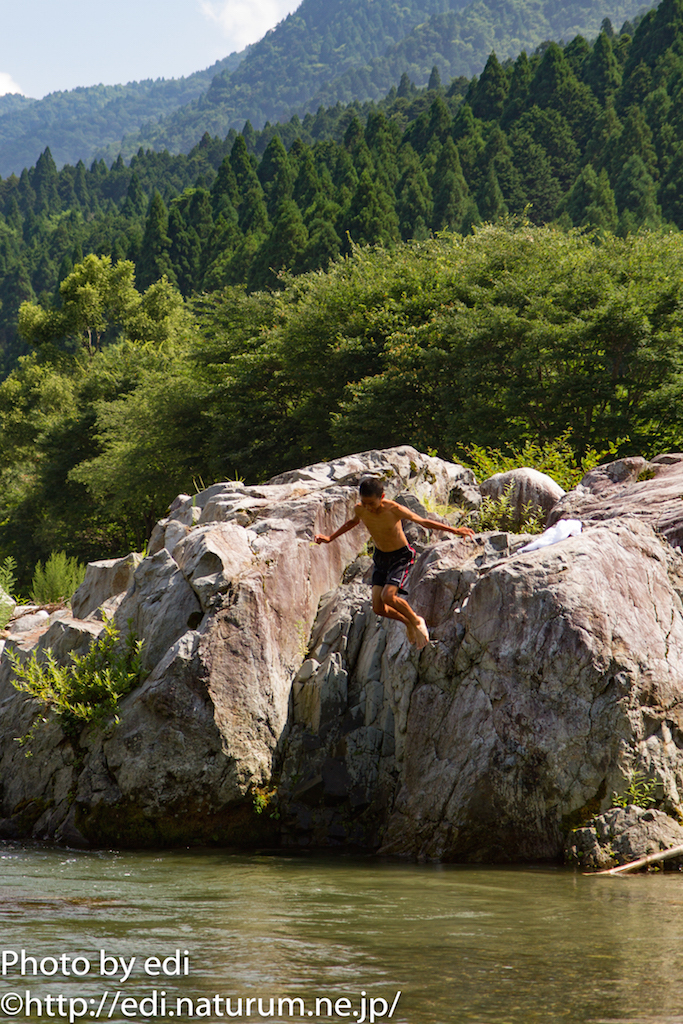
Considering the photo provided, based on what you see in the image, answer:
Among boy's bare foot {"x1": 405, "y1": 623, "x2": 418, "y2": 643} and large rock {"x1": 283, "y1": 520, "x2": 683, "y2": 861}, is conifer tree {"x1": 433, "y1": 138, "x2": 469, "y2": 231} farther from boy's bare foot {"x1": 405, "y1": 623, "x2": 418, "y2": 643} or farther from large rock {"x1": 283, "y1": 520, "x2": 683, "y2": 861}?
boy's bare foot {"x1": 405, "y1": 623, "x2": 418, "y2": 643}

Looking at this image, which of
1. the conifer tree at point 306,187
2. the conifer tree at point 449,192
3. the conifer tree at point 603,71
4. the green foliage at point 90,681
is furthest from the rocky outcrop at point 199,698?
the conifer tree at point 603,71

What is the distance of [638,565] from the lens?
34.9ft

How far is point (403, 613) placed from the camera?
414 inches

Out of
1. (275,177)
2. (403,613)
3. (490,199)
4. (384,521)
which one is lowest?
(403,613)

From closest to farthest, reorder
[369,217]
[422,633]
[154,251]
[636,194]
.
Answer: [422,633] → [369,217] → [636,194] → [154,251]

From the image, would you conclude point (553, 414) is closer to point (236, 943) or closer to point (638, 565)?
point (638, 565)

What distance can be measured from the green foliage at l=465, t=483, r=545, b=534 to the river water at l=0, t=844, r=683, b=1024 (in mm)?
6119

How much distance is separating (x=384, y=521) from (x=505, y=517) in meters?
4.83

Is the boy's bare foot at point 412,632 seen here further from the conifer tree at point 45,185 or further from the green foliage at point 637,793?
the conifer tree at point 45,185

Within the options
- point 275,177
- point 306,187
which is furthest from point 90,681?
point 275,177

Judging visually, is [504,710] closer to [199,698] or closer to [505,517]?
[199,698]

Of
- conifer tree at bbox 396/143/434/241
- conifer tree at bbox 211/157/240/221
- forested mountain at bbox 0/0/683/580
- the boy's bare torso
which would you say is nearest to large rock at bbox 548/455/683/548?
the boy's bare torso

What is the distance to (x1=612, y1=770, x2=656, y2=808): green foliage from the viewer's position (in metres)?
9.48

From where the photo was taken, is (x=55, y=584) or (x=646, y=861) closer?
(x=646, y=861)
